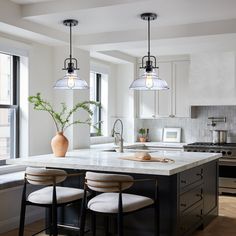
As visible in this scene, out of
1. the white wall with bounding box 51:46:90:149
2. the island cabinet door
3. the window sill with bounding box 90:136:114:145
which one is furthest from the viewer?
the window sill with bounding box 90:136:114:145

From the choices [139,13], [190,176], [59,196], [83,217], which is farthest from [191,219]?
[139,13]

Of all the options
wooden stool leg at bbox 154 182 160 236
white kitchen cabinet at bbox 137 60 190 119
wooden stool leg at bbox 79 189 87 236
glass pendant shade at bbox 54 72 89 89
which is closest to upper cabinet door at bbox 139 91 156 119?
white kitchen cabinet at bbox 137 60 190 119

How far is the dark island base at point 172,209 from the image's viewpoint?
3.81 metres

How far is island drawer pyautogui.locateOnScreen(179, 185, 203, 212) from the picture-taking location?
3.98 m

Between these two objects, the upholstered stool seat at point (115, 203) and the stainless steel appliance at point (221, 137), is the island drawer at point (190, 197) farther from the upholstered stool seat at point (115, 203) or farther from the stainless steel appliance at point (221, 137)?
the stainless steel appliance at point (221, 137)

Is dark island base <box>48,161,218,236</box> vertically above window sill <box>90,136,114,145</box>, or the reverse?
window sill <box>90,136,114,145</box>

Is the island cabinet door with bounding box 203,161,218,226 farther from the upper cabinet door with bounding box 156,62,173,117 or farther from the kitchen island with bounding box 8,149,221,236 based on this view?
the upper cabinet door with bounding box 156,62,173,117

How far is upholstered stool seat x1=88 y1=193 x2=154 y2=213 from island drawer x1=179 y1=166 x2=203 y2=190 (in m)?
0.49

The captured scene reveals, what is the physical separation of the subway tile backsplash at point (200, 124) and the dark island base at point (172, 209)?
8.50ft

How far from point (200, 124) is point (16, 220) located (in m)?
3.88

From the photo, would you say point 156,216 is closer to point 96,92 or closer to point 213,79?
point 213,79

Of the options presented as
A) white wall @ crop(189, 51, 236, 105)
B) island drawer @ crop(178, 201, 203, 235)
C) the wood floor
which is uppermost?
white wall @ crop(189, 51, 236, 105)

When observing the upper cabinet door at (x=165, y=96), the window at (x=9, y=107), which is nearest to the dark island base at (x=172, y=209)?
the window at (x=9, y=107)

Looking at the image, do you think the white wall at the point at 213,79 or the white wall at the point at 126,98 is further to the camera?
the white wall at the point at 126,98
